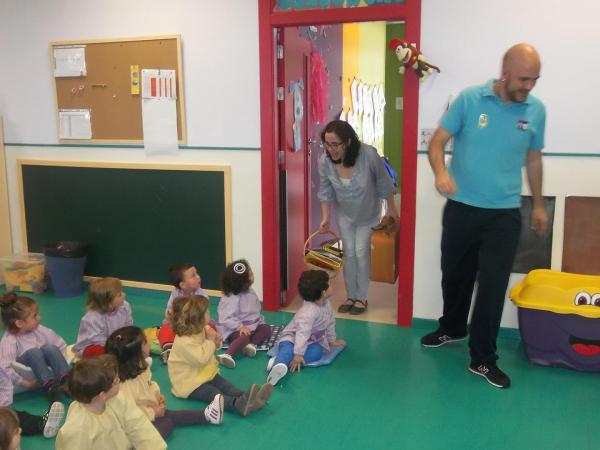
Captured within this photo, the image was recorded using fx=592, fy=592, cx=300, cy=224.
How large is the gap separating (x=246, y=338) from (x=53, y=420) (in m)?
1.17

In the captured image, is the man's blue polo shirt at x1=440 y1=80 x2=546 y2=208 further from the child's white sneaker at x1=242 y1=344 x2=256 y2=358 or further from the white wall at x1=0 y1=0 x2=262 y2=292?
the white wall at x1=0 y1=0 x2=262 y2=292

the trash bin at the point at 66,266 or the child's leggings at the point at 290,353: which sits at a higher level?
the trash bin at the point at 66,266

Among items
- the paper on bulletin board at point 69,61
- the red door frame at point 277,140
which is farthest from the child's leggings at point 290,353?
the paper on bulletin board at point 69,61

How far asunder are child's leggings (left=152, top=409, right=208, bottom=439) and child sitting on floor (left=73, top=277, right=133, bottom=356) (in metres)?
0.65

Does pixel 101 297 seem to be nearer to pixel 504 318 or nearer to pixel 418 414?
pixel 418 414

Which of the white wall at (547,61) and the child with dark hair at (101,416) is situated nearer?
the child with dark hair at (101,416)

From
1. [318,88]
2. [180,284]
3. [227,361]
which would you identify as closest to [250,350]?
[227,361]

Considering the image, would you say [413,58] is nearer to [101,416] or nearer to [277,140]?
[277,140]

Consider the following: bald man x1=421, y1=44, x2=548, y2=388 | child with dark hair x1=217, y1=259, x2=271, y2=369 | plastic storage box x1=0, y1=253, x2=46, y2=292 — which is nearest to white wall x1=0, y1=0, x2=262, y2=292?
child with dark hair x1=217, y1=259, x2=271, y2=369

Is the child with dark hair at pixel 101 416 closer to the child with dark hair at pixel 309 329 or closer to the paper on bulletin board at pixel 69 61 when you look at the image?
the child with dark hair at pixel 309 329

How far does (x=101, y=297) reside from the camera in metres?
3.12

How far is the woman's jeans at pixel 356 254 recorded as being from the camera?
4164 millimetres

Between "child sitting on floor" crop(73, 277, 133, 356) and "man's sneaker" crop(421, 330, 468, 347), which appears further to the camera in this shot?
"man's sneaker" crop(421, 330, 468, 347)

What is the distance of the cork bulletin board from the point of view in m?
4.16
